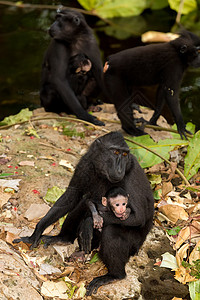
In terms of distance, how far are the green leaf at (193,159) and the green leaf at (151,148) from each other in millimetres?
319

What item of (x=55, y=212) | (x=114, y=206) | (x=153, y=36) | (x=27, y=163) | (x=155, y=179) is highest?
(x=114, y=206)

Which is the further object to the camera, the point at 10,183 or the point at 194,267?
the point at 10,183

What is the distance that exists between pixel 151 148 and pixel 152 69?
1571 mm

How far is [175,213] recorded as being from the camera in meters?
6.07

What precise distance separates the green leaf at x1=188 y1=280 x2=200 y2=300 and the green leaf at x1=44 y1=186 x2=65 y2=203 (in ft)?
6.35

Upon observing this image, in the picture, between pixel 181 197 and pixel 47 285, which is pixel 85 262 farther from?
pixel 181 197

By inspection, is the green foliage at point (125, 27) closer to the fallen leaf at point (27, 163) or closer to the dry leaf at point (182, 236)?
the fallen leaf at point (27, 163)

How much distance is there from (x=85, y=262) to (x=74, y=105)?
12.7ft

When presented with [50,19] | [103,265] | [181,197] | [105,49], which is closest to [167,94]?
[181,197]

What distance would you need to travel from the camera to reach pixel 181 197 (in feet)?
21.9

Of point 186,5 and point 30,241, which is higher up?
A: point 30,241

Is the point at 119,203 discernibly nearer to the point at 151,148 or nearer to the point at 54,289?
the point at 54,289

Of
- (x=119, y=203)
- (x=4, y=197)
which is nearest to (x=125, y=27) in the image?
(x=4, y=197)

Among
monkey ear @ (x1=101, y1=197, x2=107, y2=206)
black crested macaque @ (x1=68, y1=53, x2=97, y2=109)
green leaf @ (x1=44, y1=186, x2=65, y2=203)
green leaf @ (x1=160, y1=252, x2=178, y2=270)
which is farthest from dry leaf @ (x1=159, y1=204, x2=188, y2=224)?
black crested macaque @ (x1=68, y1=53, x2=97, y2=109)
